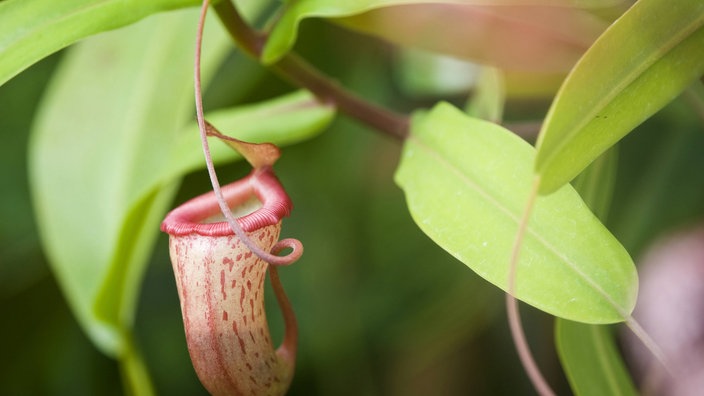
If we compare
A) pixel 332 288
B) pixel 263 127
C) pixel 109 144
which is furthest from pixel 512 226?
pixel 332 288

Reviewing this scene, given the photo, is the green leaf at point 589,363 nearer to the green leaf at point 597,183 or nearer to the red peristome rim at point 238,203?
the green leaf at point 597,183

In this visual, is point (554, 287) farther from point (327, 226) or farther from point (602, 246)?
point (327, 226)

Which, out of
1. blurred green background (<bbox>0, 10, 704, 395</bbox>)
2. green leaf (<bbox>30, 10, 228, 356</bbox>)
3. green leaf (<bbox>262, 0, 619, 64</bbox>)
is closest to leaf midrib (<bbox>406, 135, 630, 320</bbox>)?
green leaf (<bbox>262, 0, 619, 64</bbox>)

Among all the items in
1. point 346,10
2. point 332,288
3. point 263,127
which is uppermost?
point 346,10

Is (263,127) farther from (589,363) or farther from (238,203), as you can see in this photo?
(589,363)

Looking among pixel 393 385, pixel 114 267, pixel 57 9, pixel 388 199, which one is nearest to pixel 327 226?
pixel 388 199

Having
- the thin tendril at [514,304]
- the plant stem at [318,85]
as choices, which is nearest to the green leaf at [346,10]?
the plant stem at [318,85]
